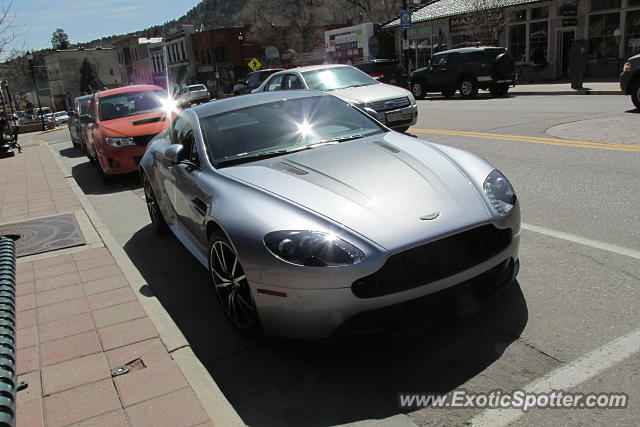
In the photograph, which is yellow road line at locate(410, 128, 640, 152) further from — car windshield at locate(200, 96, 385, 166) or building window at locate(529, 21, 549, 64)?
building window at locate(529, 21, 549, 64)

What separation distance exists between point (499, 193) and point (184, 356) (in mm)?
2310

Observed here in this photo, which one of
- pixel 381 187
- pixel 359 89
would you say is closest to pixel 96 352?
pixel 381 187

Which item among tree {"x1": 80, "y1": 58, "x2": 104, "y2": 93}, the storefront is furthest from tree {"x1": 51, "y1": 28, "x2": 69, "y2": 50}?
the storefront

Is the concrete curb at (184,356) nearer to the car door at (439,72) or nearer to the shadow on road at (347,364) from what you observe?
the shadow on road at (347,364)

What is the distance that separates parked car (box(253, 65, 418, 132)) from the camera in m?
10.9

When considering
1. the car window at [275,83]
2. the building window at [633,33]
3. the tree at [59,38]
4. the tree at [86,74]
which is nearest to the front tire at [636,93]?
the car window at [275,83]

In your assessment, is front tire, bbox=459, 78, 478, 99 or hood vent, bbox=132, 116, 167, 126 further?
front tire, bbox=459, 78, 478, 99

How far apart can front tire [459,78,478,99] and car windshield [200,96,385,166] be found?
1815 centimetres

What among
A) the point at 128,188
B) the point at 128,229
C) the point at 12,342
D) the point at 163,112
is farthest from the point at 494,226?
the point at 163,112

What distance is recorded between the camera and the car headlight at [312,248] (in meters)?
3.00

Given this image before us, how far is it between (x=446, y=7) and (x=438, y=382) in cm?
3499

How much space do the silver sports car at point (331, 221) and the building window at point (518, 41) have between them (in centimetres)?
2866

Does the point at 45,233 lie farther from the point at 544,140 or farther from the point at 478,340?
the point at 544,140

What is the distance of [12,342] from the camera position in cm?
286
